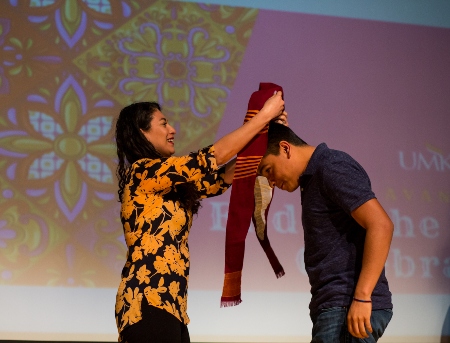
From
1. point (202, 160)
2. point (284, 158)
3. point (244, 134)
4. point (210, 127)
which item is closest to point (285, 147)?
point (284, 158)

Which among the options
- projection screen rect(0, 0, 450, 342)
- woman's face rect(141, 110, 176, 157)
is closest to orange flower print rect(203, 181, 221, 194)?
woman's face rect(141, 110, 176, 157)

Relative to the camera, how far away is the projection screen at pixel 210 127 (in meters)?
3.66

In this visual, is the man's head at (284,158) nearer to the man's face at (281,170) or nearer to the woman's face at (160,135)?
the man's face at (281,170)

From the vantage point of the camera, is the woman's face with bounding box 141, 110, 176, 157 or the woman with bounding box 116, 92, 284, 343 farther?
the woman's face with bounding box 141, 110, 176, 157

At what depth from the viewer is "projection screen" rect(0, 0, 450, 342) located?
12.0 ft

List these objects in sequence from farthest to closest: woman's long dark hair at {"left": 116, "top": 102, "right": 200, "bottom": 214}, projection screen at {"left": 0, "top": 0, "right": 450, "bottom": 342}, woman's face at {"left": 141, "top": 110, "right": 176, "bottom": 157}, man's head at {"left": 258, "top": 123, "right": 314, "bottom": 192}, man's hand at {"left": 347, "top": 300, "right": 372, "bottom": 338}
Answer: projection screen at {"left": 0, "top": 0, "right": 450, "bottom": 342} < woman's face at {"left": 141, "top": 110, "right": 176, "bottom": 157} < woman's long dark hair at {"left": 116, "top": 102, "right": 200, "bottom": 214} < man's head at {"left": 258, "top": 123, "right": 314, "bottom": 192} < man's hand at {"left": 347, "top": 300, "right": 372, "bottom": 338}

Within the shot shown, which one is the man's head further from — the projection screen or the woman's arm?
the projection screen

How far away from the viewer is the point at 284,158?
6.41 feet

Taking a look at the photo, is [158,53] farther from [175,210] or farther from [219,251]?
[175,210]

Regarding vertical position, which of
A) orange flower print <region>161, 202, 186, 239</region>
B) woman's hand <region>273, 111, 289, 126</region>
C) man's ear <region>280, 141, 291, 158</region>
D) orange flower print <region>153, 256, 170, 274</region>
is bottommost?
orange flower print <region>153, 256, 170, 274</region>

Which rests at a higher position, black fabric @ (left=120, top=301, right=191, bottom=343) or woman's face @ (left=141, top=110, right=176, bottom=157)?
woman's face @ (left=141, top=110, right=176, bottom=157)

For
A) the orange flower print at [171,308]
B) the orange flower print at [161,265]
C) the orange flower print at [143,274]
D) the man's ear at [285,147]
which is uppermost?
the man's ear at [285,147]

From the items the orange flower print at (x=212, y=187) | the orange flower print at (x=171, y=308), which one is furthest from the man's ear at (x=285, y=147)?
the orange flower print at (x=171, y=308)

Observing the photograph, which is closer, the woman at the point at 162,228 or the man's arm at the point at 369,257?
the man's arm at the point at 369,257
